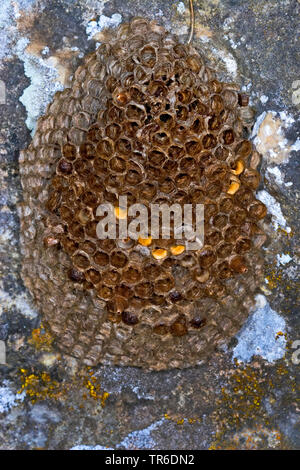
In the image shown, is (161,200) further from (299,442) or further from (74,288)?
(299,442)

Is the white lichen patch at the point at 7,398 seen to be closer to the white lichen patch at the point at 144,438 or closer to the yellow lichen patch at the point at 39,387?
the yellow lichen patch at the point at 39,387

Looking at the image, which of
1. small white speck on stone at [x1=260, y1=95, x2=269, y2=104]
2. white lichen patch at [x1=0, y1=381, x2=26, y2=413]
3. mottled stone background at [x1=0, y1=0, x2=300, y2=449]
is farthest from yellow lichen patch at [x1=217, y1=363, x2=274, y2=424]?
small white speck on stone at [x1=260, y1=95, x2=269, y2=104]

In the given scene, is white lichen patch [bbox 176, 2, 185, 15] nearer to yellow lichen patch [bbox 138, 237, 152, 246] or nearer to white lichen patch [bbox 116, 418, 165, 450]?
yellow lichen patch [bbox 138, 237, 152, 246]

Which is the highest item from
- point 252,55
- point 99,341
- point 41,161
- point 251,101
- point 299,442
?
point 252,55

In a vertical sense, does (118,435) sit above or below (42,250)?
below

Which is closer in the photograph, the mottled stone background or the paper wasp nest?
the paper wasp nest

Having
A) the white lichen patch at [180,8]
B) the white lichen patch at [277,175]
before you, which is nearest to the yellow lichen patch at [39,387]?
the white lichen patch at [277,175]

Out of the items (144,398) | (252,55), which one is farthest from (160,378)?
(252,55)

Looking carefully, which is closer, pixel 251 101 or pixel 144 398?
pixel 251 101
